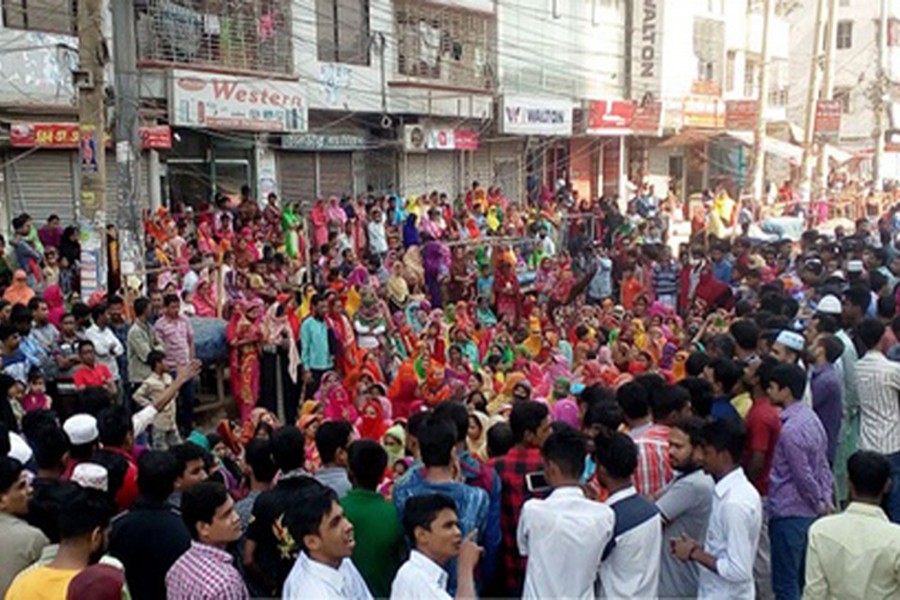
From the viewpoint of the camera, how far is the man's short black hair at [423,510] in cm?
361

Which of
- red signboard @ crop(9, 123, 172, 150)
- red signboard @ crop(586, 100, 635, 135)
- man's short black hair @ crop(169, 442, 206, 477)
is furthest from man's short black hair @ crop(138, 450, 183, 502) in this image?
red signboard @ crop(586, 100, 635, 135)

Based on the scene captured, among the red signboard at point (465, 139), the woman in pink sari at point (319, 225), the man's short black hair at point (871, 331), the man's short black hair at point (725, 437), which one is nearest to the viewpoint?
the man's short black hair at point (725, 437)

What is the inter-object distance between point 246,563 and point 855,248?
1084 cm

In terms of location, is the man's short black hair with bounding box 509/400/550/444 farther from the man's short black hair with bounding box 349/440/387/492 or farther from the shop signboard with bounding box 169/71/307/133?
the shop signboard with bounding box 169/71/307/133

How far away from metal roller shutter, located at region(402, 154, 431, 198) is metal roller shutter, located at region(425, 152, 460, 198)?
16 cm

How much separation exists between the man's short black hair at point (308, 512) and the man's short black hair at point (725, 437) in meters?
1.83

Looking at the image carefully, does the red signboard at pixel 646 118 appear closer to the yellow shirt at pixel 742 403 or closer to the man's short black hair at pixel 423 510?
the yellow shirt at pixel 742 403

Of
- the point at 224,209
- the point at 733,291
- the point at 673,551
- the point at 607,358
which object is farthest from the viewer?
the point at 224,209

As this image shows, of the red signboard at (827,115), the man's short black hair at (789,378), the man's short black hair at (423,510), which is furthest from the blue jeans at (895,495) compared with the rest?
the red signboard at (827,115)

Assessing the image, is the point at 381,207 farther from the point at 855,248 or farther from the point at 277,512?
the point at 277,512

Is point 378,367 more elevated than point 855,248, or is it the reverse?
point 855,248

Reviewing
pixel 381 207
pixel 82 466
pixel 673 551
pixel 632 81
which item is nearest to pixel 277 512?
pixel 82 466

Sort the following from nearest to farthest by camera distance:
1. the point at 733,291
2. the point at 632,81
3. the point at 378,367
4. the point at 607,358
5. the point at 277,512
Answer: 1. the point at 277,512
2. the point at 607,358
3. the point at 378,367
4. the point at 733,291
5. the point at 632,81

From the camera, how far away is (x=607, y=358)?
29.1ft
